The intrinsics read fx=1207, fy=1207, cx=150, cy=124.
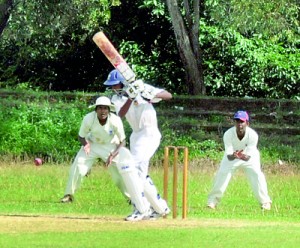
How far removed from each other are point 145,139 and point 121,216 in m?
1.25

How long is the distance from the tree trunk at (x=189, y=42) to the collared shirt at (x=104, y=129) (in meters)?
13.1

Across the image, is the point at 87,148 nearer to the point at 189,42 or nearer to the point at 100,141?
the point at 100,141

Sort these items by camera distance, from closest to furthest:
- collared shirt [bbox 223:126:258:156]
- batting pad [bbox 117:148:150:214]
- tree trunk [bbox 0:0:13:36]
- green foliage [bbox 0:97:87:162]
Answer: batting pad [bbox 117:148:150:214] < collared shirt [bbox 223:126:258:156] < green foliage [bbox 0:97:87:162] < tree trunk [bbox 0:0:13:36]

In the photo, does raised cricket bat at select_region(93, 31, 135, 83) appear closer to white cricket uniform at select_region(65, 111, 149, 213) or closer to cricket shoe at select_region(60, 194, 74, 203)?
white cricket uniform at select_region(65, 111, 149, 213)

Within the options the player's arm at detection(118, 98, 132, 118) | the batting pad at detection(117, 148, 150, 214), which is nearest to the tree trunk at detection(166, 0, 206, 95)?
the player's arm at detection(118, 98, 132, 118)

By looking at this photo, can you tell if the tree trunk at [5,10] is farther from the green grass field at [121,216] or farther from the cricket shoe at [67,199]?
the cricket shoe at [67,199]

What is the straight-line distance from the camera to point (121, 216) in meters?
15.6

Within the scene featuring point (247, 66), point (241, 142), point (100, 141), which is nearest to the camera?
point (100, 141)

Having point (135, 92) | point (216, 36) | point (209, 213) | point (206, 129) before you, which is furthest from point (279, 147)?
point (135, 92)

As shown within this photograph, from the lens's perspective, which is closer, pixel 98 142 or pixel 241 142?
pixel 98 142

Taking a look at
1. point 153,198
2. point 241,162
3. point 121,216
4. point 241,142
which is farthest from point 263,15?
point 153,198

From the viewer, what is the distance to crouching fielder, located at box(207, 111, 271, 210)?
686 inches

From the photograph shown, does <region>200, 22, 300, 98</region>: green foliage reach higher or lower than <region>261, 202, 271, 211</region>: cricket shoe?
higher

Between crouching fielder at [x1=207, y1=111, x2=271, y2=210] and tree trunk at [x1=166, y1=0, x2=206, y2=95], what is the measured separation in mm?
12669
